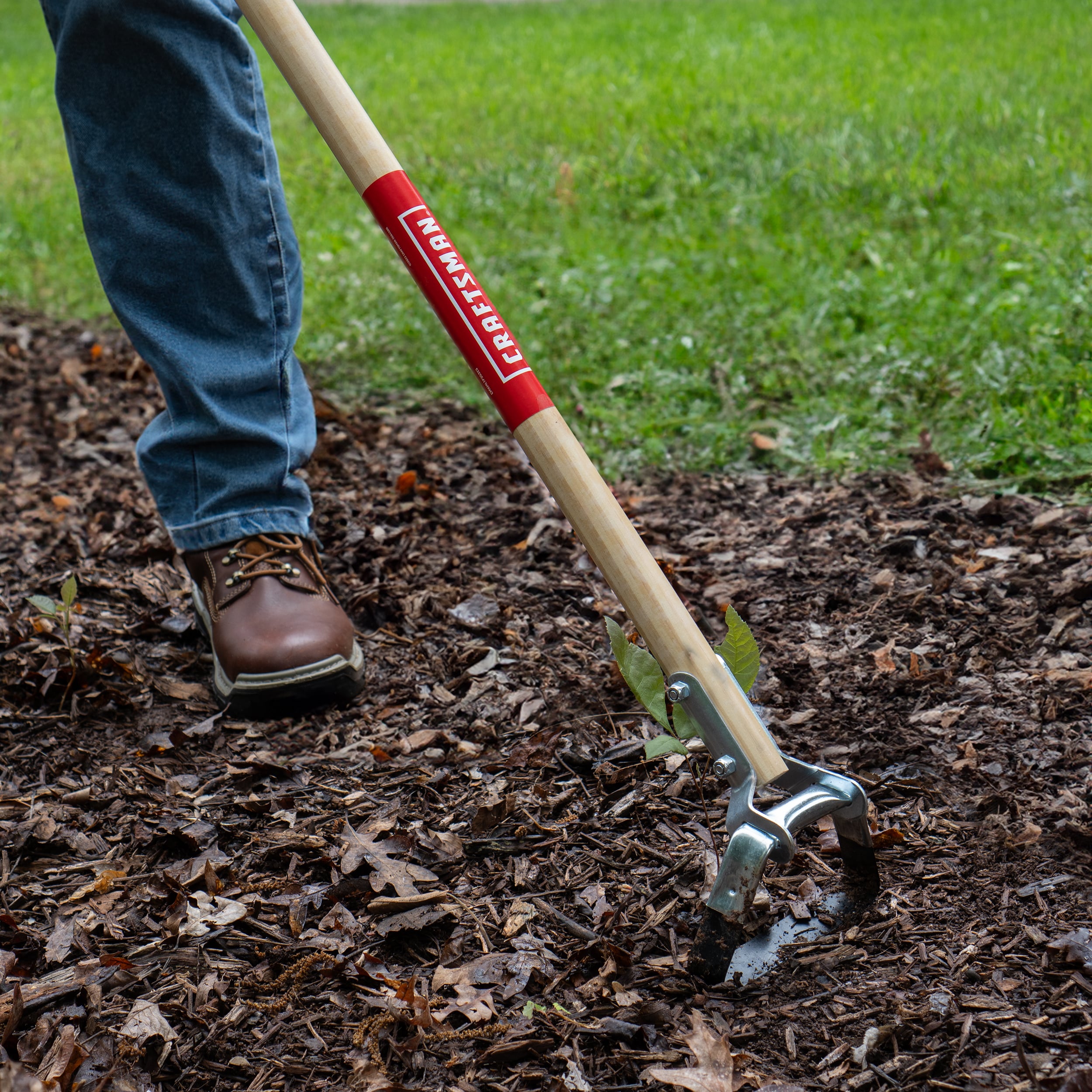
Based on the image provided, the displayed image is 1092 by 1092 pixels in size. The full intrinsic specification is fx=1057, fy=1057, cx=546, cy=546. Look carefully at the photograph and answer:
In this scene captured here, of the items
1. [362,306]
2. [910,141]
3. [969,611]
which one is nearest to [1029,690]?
[969,611]

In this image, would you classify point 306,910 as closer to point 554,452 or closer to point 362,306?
point 554,452

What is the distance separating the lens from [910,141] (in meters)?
5.43

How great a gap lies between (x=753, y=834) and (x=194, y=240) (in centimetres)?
156

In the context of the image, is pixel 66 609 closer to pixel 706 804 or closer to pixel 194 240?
pixel 194 240

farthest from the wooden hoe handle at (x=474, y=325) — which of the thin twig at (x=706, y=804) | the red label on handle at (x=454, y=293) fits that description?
the thin twig at (x=706, y=804)

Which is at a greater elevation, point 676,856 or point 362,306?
point 362,306

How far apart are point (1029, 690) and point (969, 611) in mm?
299

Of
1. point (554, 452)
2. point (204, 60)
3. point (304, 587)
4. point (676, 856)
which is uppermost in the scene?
point (204, 60)

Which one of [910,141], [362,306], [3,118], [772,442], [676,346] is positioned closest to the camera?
[772,442]

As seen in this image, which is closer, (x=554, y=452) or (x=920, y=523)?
(x=554, y=452)

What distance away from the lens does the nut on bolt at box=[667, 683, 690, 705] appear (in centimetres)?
147

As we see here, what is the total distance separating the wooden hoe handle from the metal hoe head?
0.11m

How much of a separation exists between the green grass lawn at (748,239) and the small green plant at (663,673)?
4.99 feet

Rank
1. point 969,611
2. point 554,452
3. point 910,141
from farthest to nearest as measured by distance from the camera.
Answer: point 910,141 < point 969,611 < point 554,452
